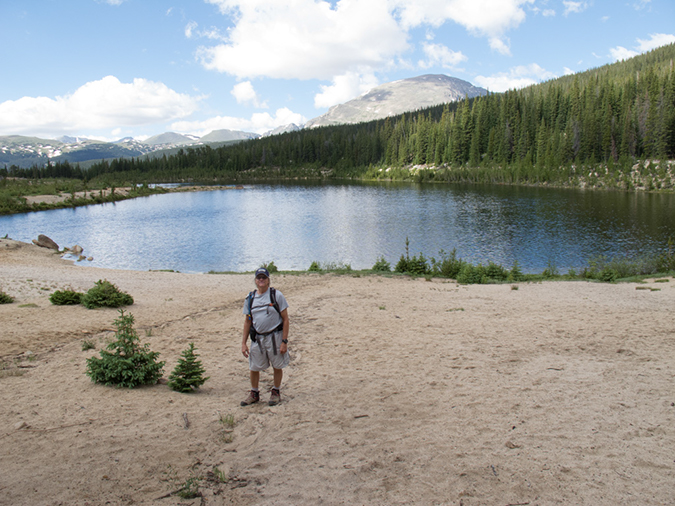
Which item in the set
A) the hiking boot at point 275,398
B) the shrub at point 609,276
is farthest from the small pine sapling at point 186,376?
the shrub at point 609,276

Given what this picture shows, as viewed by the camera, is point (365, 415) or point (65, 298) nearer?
point (365, 415)

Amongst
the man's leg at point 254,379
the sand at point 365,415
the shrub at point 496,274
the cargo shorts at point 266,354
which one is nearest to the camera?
the sand at point 365,415

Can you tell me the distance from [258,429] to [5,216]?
6655 cm

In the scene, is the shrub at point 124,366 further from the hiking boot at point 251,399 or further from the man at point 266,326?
the man at point 266,326

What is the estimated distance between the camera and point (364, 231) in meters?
39.5

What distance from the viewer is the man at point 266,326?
23.2 feet

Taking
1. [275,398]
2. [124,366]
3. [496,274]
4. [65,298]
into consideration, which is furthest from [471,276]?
[65,298]

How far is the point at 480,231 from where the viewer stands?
37.6 metres

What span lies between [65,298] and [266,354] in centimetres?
1075

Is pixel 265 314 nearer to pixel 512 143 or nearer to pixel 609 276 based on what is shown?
pixel 609 276

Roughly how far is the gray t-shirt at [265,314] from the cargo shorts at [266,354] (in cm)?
16

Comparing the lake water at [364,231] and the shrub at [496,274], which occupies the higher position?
the lake water at [364,231]

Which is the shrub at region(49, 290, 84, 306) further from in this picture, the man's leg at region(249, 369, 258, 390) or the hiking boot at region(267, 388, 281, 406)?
the hiking boot at region(267, 388, 281, 406)

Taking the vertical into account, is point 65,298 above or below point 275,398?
above
